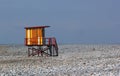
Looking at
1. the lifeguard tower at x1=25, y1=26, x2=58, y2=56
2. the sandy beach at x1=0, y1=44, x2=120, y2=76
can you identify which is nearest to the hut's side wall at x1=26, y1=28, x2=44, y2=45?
the lifeguard tower at x1=25, y1=26, x2=58, y2=56

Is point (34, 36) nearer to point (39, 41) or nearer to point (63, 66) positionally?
point (39, 41)

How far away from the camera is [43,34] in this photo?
44.8 m

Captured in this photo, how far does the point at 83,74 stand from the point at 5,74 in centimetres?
432

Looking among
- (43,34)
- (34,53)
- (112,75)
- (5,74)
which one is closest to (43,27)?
(43,34)

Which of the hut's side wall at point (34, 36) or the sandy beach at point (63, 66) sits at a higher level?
the hut's side wall at point (34, 36)

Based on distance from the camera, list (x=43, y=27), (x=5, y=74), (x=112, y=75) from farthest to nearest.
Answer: (x=43, y=27)
(x=5, y=74)
(x=112, y=75)

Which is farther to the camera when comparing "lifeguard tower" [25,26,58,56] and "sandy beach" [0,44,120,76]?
"lifeguard tower" [25,26,58,56]

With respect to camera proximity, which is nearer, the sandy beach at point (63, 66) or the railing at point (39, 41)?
the sandy beach at point (63, 66)

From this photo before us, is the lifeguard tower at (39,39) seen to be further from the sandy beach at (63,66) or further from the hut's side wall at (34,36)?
the sandy beach at (63,66)

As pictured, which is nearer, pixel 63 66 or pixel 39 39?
pixel 63 66

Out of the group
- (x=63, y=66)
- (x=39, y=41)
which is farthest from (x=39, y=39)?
(x=63, y=66)

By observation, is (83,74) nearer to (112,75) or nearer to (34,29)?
(112,75)

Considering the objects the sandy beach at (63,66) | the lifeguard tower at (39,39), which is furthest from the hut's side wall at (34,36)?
the sandy beach at (63,66)

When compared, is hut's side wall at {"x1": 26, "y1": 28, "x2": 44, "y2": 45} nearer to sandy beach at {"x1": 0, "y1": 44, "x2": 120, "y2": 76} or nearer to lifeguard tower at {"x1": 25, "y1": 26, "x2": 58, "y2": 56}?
lifeguard tower at {"x1": 25, "y1": 26, "x2": 58, "y2": 56}
